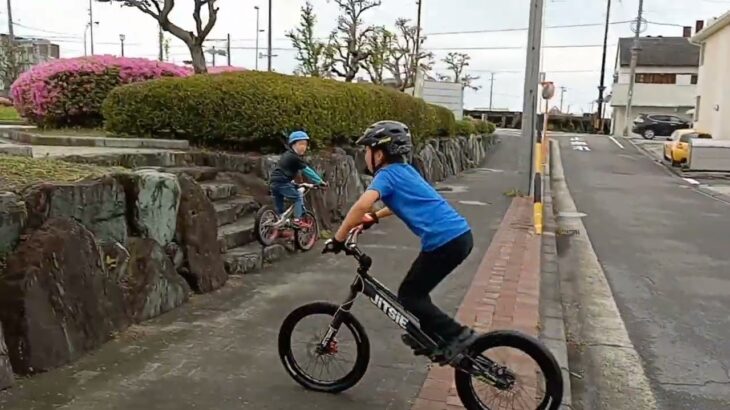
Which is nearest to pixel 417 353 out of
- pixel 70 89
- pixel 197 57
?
pixel 70 89

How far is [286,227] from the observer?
328 inches

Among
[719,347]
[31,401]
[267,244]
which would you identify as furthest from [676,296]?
[31,401]

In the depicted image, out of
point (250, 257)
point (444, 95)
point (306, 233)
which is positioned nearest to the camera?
point (250, 257)

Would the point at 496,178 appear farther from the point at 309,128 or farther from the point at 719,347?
the point at 719,347

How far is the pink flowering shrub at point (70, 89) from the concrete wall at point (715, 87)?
2704 cm

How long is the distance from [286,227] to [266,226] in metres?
0.40

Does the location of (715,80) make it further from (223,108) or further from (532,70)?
(223,108)

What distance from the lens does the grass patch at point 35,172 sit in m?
4.81

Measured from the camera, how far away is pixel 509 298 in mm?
6531

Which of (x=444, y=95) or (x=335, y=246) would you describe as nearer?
(x=335, y=246)

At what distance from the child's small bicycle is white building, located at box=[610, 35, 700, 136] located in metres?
49.1

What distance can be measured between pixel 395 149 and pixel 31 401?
2.38 metres

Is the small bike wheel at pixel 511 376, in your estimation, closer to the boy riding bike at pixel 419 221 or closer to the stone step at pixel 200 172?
the boy riding bike at pixel 419 221

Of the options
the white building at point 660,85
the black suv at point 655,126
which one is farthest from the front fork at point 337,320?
the white building at point 660,85
